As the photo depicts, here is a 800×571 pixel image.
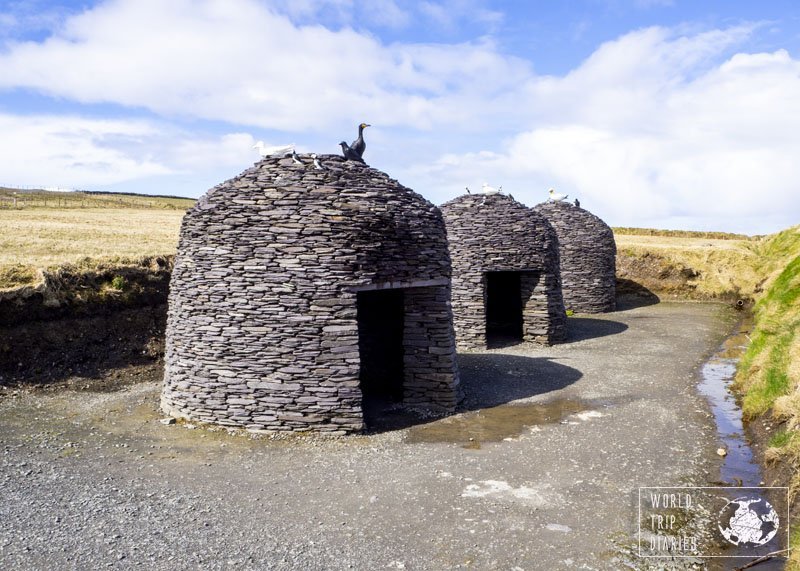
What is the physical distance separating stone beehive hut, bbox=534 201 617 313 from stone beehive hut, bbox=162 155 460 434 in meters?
16.7

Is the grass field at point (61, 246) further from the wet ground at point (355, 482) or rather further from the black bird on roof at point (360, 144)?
the black bird on roof at point (360, 144)

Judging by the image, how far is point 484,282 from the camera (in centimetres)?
1856

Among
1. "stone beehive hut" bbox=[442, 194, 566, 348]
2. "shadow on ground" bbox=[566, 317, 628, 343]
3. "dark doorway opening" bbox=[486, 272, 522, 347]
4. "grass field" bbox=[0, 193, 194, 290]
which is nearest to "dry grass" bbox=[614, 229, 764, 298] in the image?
"shadow on ground" bbox=[566, 317, 628, 343]

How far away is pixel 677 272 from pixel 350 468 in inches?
1152

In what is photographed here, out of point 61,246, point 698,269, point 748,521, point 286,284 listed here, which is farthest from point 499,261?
point 698,269

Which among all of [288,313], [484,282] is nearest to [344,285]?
[288,313]

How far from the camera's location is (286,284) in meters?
10.2

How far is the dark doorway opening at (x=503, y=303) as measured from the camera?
21578 millimetres

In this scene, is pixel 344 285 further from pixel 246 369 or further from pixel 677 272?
pixel 677 272

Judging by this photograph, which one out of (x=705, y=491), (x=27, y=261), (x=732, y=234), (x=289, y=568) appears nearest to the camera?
(x=289, y=568)

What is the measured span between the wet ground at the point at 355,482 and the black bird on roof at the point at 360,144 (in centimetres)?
571

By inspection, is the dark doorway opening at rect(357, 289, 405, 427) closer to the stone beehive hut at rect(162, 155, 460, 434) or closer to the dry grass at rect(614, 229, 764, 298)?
the stone beehive hut at rect(162, 155, 460, 434)

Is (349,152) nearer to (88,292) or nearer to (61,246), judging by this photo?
(88,292)

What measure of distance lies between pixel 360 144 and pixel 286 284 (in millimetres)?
3853
